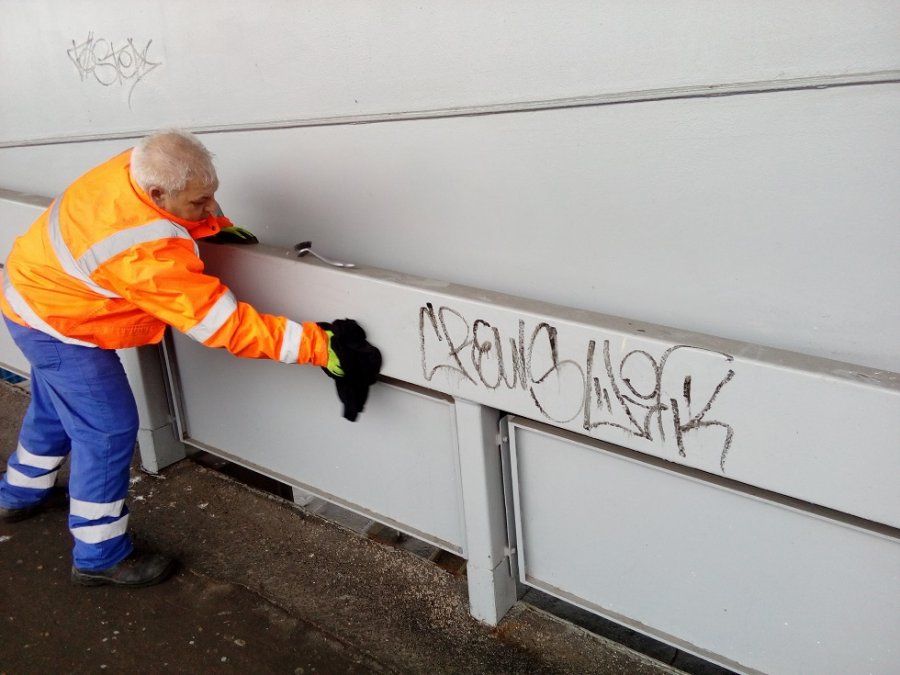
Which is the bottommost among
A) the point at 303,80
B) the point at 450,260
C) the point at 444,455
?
the point at 444,455

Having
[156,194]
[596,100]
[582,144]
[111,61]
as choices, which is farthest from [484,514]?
[111,61]

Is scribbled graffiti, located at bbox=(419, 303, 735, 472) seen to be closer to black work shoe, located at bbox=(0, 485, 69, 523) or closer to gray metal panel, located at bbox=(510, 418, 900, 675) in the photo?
gray metal panel, located at bbox=(510, 418, 900, 675)

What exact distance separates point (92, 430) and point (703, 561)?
6.29 feet

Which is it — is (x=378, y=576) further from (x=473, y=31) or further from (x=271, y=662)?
(x=473, y=31)

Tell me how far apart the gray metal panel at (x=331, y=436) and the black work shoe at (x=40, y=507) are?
575 mm

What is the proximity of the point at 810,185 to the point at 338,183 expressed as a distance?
4.51 feet

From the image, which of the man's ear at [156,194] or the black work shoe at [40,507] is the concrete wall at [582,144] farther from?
the black work shoe at [40,507]

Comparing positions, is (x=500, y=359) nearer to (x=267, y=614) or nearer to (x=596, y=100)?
(x=596, y=100)

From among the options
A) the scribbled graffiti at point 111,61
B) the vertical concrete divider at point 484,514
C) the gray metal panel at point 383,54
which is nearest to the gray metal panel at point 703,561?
the vertical concrete divider at point 484,514

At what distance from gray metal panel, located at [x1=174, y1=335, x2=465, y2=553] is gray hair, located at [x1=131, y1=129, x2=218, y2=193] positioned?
760mm

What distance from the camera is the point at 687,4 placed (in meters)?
1.68

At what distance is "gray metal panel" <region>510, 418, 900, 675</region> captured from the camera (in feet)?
6.02

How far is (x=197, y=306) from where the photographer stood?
2.27 meters

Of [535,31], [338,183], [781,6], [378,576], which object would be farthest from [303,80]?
[378,576]
